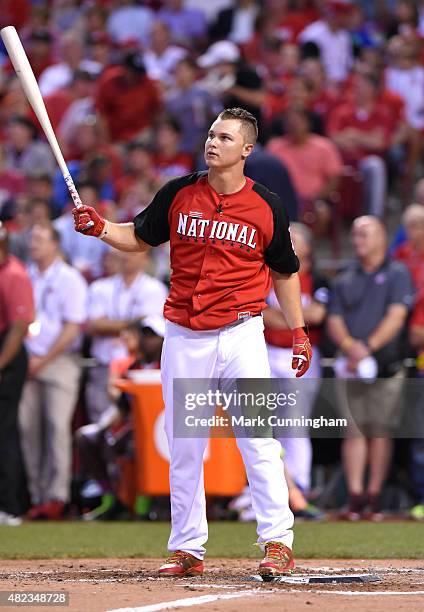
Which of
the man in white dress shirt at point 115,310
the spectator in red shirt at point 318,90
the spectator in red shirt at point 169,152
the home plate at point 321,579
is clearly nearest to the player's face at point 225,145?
the home plate at point 321,579

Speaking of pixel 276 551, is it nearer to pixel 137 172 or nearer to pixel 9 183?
pixel 137 172

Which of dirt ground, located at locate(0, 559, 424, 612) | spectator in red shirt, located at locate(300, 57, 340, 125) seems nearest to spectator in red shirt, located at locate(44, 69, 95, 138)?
spectator in red shirt, located at locate(300, 57, 340, 125)

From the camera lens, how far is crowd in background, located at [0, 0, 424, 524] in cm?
1151

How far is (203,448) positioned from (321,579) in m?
0.90

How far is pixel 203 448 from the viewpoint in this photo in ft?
23.1

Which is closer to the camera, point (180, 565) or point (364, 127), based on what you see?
point (180, 565)

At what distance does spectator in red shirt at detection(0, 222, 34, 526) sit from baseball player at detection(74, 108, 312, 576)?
431cm

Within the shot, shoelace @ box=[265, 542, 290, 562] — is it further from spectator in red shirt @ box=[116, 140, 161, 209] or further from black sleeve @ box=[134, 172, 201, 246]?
spectator in red shirt @ box=[116, 140, 161, 209]

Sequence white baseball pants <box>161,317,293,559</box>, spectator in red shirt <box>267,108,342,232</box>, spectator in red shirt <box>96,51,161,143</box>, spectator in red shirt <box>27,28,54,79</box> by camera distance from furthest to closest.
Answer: spectator in red shirt <box>27,28,54,79</box> → spectator in red shirt <box>96,51,161,143</box> → spectator in red shirt <box>267,108,342,232</box> → white baseball pants <box>161,317,293,559</box>

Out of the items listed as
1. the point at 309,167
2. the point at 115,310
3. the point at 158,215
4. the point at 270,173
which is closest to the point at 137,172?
the point at 309,167

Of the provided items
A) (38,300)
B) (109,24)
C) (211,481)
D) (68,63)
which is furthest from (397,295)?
(109,24)

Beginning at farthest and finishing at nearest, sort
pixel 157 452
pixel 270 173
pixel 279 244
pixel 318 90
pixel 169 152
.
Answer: pixel 318 90 → pixel 169 152 → pixel 270 173 → pixel 157 452 → pixel 279 244

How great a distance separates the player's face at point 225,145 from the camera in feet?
23.0

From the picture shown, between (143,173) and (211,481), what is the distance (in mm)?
5180
